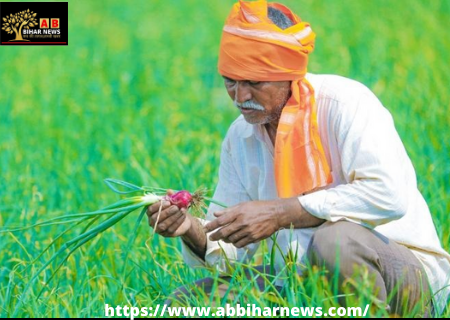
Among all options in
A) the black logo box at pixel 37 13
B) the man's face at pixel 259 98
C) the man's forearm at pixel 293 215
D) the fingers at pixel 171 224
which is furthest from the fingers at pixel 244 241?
the black logo box at pixel 37 13

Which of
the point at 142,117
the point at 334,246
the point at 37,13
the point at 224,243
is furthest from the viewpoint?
the point at 37,13

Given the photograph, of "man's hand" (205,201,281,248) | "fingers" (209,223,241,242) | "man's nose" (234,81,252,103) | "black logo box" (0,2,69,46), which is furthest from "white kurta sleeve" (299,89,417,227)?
"black logo box" (0,2,69,46)

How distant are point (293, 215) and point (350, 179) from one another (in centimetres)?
22

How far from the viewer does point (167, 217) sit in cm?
336

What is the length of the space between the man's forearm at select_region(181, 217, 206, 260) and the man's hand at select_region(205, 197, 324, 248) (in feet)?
0.71

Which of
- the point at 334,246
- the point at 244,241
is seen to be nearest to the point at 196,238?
the point at 244,241

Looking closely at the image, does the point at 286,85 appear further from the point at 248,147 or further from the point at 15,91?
the point at 15,91

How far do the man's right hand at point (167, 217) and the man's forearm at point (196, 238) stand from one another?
91mm

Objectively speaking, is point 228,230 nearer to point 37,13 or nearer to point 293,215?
point 293,215

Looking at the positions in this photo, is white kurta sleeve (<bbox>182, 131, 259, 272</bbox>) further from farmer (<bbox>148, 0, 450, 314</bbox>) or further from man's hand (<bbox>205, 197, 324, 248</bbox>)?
man's hand (<bbox>205, 197, 324, 248</bbox>)

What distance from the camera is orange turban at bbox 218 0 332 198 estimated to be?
347cm

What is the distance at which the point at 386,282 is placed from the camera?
3.36 m

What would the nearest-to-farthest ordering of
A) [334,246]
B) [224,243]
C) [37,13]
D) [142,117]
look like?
[334,246]
[224,243]
[142,117]
[37,13]

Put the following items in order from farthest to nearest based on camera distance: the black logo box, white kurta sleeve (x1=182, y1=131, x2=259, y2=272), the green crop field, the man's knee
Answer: the black logo box, the green crop field, white kurta sleeve (x1=182, y1=131, x2=259, y2=272), the man's knee
